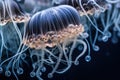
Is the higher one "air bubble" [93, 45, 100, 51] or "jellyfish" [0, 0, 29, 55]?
"jellyfish" [0, 0, 29, 55]

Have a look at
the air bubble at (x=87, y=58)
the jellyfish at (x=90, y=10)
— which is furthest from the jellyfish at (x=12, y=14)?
the air bubble at (x=87, y=58)

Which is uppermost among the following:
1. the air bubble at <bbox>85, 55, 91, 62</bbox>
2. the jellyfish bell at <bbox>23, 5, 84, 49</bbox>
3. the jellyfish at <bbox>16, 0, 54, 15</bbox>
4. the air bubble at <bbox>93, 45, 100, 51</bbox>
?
the jellyfish at <bbox>16, 0, 54, 15</bbox>

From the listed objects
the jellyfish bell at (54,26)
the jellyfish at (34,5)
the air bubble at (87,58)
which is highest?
the jellyfish at (34,5)

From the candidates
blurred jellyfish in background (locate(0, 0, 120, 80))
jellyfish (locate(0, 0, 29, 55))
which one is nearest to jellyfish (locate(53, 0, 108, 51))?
blurred jellyfish in background (locate(0, 0, 120, 80))

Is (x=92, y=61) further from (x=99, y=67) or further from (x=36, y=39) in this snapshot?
(x=36, y=39)

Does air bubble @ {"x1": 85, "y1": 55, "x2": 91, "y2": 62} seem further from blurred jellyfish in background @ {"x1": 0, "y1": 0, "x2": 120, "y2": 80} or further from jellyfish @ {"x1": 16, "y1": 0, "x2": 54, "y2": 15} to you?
jellyfish @ {"x1": 16, "y1": 0, "x2": 54, "y2": 15}

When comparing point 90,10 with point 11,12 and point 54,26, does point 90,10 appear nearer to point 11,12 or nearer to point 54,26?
point 54,26

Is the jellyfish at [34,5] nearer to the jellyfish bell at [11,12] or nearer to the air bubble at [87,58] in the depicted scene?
the jellyfish bell at [11,12]
